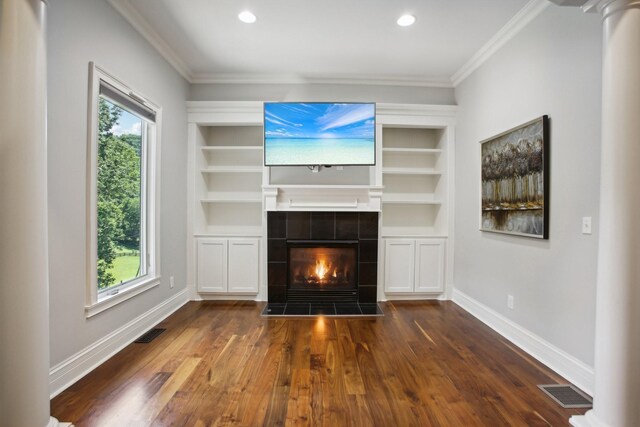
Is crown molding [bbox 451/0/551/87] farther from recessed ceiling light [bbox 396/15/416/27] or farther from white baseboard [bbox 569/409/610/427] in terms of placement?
white baseboard [bbox 569/409/610/427]

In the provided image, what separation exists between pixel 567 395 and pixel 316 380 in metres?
1.58

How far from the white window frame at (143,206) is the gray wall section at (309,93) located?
3.13ft

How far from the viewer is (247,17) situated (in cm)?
266

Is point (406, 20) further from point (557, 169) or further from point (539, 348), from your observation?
point (539, 348)

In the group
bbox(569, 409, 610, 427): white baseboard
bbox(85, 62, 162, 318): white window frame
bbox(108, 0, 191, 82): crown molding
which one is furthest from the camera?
bbox(108, 0, 191, 82): crown molding

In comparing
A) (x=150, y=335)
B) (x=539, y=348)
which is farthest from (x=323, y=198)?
(x=539, y=348)

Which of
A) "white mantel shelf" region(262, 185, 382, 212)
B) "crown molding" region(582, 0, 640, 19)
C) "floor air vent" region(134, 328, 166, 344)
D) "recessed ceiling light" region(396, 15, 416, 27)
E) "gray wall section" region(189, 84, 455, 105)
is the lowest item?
"floor air vent" region(134, 328, 166, 344)

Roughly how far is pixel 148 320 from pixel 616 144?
3.66 m

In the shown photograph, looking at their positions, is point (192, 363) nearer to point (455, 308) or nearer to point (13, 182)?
point (13, 182)

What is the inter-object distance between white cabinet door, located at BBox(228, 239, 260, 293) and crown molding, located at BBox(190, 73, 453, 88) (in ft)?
6.67

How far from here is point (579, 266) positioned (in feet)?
6.74

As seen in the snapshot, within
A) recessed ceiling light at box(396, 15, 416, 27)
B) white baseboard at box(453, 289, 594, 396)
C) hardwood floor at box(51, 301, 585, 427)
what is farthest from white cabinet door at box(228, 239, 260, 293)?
recessed ceiling light at box(396, 15, 416, 27)

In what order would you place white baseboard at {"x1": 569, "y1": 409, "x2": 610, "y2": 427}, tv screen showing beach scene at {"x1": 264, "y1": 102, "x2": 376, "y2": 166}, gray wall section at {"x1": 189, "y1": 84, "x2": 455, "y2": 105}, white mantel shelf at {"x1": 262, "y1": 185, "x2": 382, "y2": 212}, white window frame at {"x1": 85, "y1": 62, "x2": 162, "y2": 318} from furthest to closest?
gray wall section at {"x1": 189, "y1": 84, "x2": 455, "y2": 105}, white mantel shelf at {"x1": 262, "y1": 185, "x2": 382, "y2": 212}, tv screen showing beach scene at {"x1": 264, "y1": 102, "x2": 376, "y2": 166}, white window frame at {"x1": 85, "y1": 62, "x2": 162, "y2": 318}, white baseboard at {"x1": 569, "y1": 409, "x2": 610, "y2": 427}

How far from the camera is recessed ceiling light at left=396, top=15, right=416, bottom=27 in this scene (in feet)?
8.67
